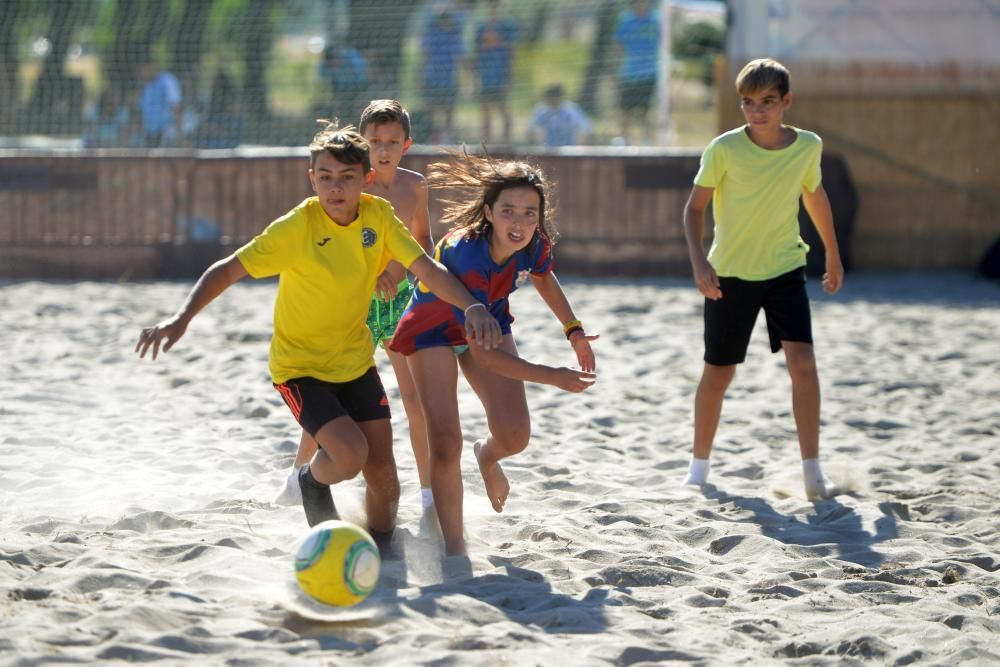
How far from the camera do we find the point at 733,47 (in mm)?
12773

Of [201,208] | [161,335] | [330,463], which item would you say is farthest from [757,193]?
[201,208]

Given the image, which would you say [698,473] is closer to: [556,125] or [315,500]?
[315,500]

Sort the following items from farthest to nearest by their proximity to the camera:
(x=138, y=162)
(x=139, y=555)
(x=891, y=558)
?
(x=138, y=162) → (x=891, y=558) → (x=139, y=555)

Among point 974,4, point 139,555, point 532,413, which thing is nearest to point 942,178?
point 974,4

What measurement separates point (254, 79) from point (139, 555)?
12.1 meters

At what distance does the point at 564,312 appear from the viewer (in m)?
4.46

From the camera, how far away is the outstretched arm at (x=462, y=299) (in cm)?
386

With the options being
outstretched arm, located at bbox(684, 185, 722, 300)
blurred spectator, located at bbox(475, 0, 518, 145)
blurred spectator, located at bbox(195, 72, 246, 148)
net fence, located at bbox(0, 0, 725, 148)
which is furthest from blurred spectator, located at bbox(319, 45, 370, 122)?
outstretched arm, located at bbox(684, 185, 722, 300)

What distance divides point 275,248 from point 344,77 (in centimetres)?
1159

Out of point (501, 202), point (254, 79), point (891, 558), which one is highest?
point (254, 79)

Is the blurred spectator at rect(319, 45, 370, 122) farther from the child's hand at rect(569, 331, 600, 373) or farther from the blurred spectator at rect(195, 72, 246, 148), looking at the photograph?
the child's hand at rect(569, 331, 600, 373)

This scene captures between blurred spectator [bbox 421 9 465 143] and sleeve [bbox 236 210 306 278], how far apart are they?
1095 centimetres

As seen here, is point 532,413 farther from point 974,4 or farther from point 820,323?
point 974,4

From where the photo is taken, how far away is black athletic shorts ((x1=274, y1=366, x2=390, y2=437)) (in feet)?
13.6
